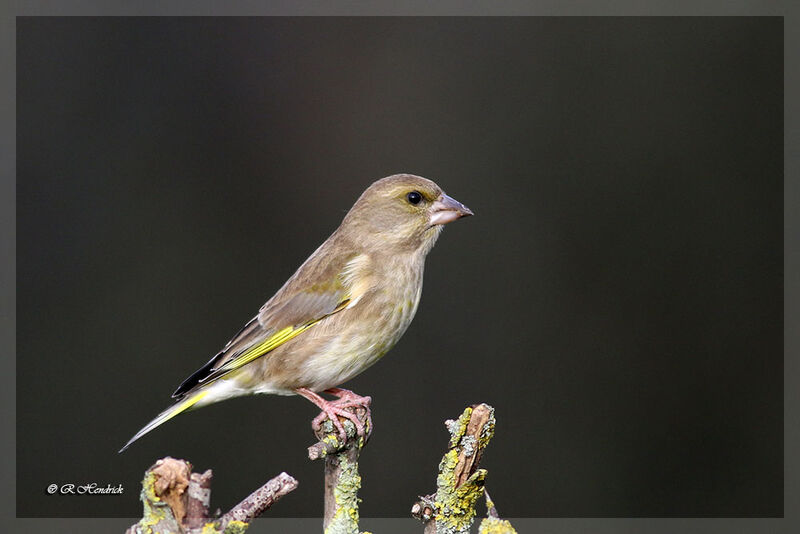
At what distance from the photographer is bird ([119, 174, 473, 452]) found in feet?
9.13

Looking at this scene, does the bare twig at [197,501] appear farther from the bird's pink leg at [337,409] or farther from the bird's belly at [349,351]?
the bird's belly at [349,351]

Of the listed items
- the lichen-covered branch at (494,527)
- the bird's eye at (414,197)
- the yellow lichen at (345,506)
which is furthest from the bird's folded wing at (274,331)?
the lichen-covered branch at (494,527)

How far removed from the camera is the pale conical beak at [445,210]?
9.89ft

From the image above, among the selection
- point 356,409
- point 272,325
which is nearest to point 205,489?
point 356,409

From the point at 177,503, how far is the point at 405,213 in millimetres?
1456

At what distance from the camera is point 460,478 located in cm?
219

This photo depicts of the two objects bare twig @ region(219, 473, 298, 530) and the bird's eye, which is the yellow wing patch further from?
bare twig @ region(219, 473, 298, 530)

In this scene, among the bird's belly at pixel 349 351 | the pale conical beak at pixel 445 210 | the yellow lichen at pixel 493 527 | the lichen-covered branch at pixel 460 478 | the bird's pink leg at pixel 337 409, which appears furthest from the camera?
the pale conical beak at pixel 445 210

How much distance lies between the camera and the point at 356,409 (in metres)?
2.73

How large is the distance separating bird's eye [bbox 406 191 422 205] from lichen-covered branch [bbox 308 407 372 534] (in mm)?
855

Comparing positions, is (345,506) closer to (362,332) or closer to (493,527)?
(493,527)

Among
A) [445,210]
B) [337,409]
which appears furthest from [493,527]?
[445,210]

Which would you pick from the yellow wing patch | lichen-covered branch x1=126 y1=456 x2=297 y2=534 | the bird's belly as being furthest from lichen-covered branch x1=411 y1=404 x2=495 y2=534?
the yellow wing patch

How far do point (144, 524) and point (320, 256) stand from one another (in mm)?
1390
